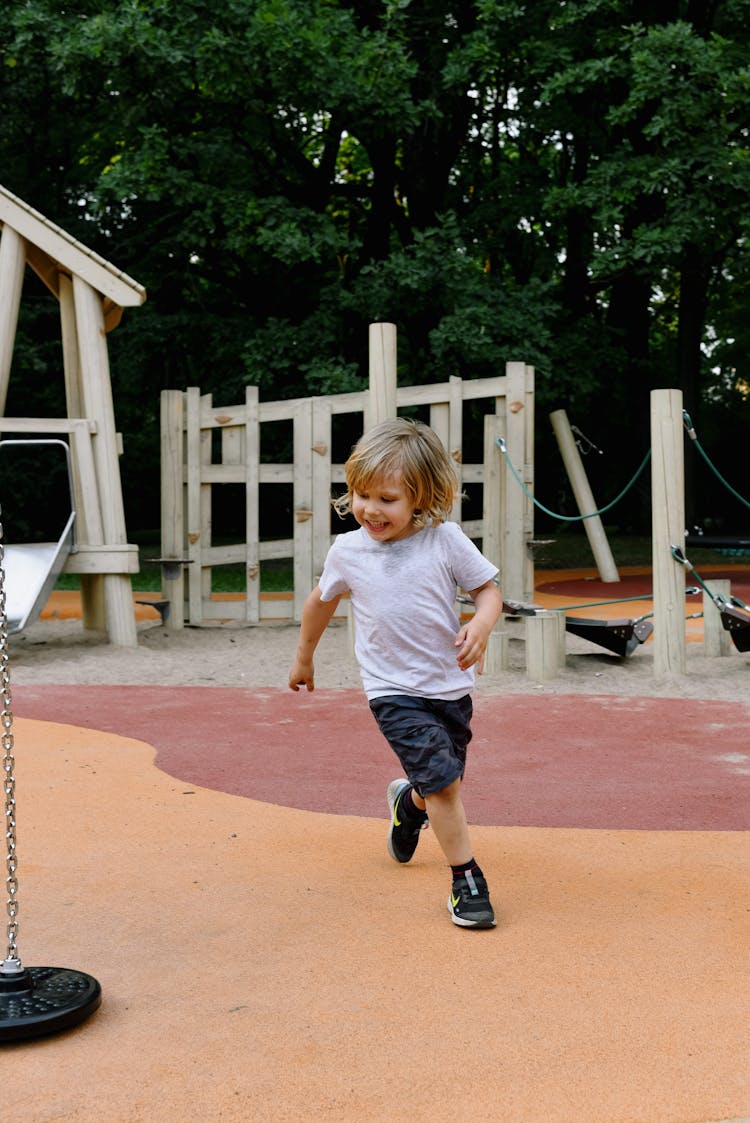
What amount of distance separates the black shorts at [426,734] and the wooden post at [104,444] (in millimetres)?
6377

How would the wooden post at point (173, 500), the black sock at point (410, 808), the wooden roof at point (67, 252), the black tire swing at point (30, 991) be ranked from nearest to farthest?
1. the black tire swing at point (30, 991)
2. the black sock at point (410, 808)
3. the wooden roof at point (67, 252)
4. the wooden post at point (173, 500)

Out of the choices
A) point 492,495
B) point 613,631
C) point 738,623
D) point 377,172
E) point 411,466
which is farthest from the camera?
point 377,172

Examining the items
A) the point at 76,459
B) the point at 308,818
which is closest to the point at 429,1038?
the point at 308,818

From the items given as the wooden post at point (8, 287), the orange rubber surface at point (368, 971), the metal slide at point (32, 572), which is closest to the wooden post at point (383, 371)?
the metal slide at point (32, 572)

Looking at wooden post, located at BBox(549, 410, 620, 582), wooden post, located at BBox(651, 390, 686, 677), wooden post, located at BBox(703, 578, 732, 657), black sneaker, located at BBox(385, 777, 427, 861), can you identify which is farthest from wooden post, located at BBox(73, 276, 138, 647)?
black sneaker, located at BBox(385, 777, 427, 861)

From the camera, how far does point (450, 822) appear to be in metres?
3.46

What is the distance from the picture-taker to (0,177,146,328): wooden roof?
9.71 metres

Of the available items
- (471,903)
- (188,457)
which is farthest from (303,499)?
(471,903)

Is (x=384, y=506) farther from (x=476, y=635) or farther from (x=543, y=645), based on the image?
(x=543, y=645)

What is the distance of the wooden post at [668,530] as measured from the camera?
25.0ft

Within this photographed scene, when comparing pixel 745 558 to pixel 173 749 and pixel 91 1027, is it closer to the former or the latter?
pixel 173 749

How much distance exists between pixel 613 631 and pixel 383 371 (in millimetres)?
2398

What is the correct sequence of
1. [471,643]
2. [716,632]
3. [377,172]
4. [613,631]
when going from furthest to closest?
[377,172] < [716,632] < [613,631] < [471,643]

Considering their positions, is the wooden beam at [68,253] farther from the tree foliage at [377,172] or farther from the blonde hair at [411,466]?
the blonde hair at [411,466]
